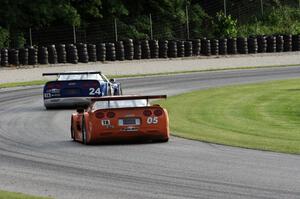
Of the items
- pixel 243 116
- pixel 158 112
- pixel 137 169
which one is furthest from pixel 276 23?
pixel 137 169

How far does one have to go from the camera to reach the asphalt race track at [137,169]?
415 inches

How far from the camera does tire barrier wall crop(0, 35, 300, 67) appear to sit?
40.4 m

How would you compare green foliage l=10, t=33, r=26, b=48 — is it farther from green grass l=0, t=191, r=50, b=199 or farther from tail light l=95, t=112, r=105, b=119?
green grass l=0, t=191, r=50, b=199

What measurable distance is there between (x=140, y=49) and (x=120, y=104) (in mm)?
27010

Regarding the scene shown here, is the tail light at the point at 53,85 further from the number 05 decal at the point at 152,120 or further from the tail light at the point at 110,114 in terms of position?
the number 05 decal at the point at 152,120

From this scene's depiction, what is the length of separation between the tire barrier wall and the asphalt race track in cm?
2057

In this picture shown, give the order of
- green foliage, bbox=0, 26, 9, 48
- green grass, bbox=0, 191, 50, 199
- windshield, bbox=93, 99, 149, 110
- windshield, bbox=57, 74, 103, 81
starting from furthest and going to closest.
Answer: green foliage, bbox=0, 26, 9, 48 → windshield, bbox=57, 74, 103, 81 → windshield, bbox=93, 99, 149, 110 → green grass, bbox=0, 191, 50, 199

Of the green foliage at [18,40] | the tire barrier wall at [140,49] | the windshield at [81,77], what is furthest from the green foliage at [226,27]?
the windshield at [81,77]

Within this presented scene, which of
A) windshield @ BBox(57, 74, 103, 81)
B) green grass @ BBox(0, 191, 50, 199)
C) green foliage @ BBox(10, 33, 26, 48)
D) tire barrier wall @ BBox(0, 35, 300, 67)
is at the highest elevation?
green foliage @ BBox(10, 33, 26, 48)

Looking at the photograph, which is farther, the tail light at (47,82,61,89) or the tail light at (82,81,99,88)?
the tail light at (47,82,61,89)

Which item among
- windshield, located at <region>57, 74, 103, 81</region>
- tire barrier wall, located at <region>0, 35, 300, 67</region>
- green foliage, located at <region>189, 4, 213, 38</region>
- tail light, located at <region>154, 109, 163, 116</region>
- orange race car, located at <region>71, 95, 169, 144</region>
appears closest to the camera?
orange race car, located at <region>71, 95, 169, 144</region>

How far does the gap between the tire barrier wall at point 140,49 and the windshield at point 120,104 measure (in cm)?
2333

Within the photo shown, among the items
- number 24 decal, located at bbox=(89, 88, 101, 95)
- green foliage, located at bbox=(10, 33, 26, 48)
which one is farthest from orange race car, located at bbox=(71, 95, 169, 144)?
green foliage, located at bbox=(10, 33, 26, 48)

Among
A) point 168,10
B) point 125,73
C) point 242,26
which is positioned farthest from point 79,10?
point 125,73
